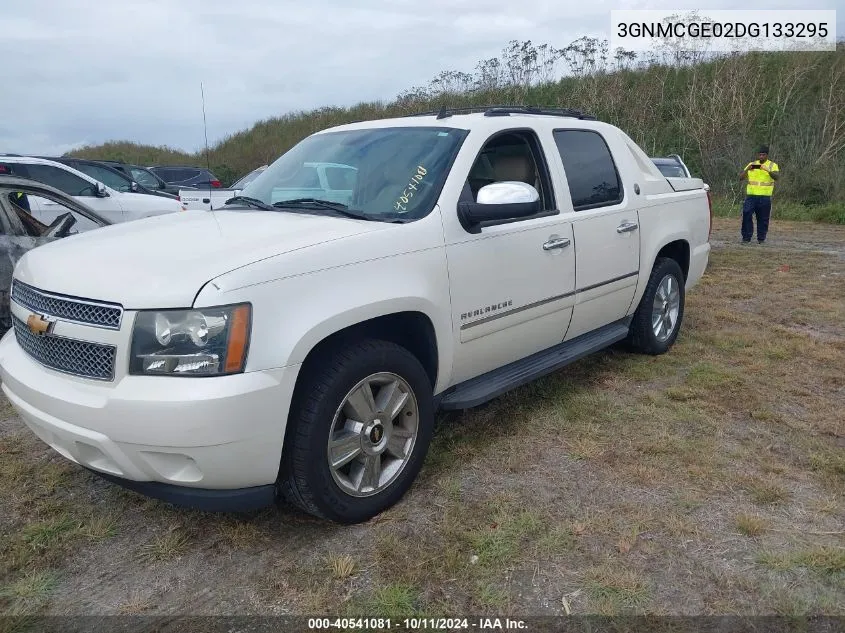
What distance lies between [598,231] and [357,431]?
7.14 feet

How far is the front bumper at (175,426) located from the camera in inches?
90.8

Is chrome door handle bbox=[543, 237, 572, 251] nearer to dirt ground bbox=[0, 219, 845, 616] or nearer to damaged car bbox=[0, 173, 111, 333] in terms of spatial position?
dirt ground bbox=[0, 219, 845, 616]

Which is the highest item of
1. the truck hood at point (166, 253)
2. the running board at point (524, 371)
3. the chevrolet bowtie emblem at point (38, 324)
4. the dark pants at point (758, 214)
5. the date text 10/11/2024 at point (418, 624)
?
the truck hood at point (166, 253)

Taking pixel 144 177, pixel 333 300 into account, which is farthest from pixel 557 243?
pixel 144 177

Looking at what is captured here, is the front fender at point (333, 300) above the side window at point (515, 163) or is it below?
below

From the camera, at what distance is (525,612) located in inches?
93.2

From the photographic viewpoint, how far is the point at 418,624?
2.31 metres

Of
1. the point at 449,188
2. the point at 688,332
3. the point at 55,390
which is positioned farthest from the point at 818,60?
the point at 55,390

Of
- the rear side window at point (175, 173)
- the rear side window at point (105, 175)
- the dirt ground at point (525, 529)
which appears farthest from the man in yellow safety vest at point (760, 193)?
the rear side window at point (175, 173)

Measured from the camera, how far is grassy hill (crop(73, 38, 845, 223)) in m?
17.8

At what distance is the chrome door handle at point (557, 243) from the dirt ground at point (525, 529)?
1.06 metres

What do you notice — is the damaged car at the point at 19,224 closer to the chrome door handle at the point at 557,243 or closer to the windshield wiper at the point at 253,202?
the windshield wiper at the point at 253,202

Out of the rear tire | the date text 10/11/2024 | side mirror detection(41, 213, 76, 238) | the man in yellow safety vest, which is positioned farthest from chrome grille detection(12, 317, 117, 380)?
the man in yellow safety vest

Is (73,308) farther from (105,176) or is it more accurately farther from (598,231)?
(105,176)
